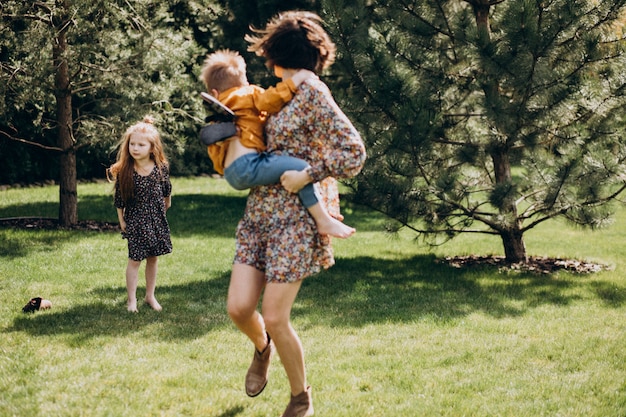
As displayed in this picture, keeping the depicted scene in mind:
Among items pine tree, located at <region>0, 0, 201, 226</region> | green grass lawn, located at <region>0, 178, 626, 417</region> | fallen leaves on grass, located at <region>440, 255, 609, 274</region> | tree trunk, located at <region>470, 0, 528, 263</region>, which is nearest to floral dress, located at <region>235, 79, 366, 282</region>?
green grass lawn, located at <region>0, 178, 626, 417</region>

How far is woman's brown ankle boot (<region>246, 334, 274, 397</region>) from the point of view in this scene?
156 inches

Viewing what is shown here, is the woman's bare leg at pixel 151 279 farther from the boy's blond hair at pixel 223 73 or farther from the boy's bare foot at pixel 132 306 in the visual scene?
the boy's blond hair at pixel 223 73

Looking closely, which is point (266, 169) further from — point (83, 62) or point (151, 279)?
point (83, 62)

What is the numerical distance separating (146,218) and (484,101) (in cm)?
→ 357

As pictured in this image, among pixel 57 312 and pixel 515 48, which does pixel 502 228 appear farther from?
pixel 57 312

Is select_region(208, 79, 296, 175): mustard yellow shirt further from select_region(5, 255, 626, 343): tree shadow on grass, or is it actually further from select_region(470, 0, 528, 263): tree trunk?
select_region(470, 0, 528, 263): tree trunk

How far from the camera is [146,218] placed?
6.23 metres

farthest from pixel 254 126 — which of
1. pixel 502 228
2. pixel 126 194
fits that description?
pixel 502 228

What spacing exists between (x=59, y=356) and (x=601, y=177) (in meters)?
5.41

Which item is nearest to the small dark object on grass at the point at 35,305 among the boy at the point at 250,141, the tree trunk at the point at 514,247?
the boy at the point at 250,141

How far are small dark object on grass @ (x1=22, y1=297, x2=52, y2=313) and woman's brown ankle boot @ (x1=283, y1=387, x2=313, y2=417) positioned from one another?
3.11 meters

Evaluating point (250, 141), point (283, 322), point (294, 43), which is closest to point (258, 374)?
point (283, 322)

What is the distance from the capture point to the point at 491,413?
4023mm

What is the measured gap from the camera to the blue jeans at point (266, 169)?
11.5ft
